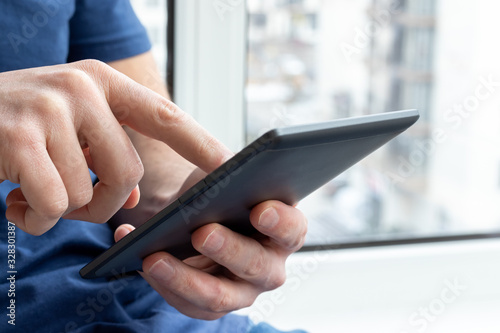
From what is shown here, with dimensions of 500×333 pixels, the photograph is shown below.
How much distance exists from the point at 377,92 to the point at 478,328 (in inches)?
22.8

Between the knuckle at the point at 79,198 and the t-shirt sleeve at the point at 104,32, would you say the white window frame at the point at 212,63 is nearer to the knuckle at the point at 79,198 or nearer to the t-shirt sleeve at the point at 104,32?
the t-shirt sleeve at the point at 104,32

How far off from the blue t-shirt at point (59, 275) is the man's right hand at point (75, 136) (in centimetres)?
13

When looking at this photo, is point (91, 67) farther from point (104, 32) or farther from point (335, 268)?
point (335, 268)

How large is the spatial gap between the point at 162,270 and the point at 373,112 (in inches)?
33.9

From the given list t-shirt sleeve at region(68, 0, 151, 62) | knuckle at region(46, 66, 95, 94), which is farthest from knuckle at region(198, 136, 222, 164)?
t-shirt sleeve at region(68, 0, 151, 62)

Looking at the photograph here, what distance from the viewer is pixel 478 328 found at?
4.06 ft

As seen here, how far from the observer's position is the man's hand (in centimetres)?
53

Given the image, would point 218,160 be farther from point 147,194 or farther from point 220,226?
point 147,194

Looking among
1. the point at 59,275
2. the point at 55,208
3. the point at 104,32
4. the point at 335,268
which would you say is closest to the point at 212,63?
the point at 104,32

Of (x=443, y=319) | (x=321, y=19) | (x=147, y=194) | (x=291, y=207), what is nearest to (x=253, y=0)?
(x=321, y=19)

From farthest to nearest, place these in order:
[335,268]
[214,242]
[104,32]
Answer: [335,268] < [104,32] < [214,242]

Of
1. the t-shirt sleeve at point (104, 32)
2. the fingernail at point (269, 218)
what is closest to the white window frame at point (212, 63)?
the t-shirt sleeve at point (104, 32)

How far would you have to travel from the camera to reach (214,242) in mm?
523

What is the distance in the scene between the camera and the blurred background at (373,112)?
3.76 ft
